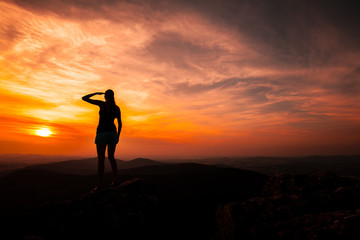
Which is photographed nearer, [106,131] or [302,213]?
[302,213]

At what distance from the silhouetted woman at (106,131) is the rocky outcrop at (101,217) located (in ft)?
3.42

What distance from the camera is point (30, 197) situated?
1027cm

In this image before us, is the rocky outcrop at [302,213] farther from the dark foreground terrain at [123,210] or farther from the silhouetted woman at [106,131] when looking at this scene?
the silhouetted woman at [106,131]

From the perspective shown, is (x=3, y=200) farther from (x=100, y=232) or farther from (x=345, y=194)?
(x=345, y=194)

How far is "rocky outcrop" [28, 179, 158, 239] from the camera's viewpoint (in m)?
4.18

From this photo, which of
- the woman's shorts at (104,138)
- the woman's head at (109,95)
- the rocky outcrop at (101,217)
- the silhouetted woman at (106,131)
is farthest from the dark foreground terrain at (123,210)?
the woman's head at (109,95)

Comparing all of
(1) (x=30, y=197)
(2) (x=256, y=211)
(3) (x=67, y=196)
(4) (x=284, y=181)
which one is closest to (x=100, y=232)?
(2) (x=256, y=211)

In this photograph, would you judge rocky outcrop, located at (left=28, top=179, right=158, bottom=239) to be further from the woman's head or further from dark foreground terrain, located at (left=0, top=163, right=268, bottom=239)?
the woman's head

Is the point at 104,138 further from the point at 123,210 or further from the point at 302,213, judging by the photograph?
the point at 302,213

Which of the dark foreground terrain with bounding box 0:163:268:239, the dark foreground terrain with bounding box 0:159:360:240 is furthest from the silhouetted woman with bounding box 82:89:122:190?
the dark foreground terrain with bounding box 0:163:268:239

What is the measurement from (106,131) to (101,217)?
2.80 m

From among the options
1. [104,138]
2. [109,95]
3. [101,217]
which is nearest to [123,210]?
[101,217]

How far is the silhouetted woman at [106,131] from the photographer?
20.7 ft

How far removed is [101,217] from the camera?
4582mm
